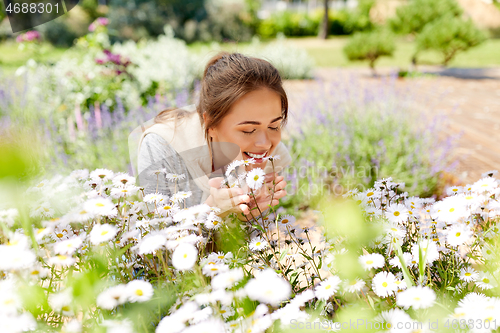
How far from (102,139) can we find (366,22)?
29.7 metres

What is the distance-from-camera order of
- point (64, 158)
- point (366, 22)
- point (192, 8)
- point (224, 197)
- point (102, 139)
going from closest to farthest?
point (224, 197) → point (64, 158) → point (102, 139) → point (192, 8) → point (366, 22)

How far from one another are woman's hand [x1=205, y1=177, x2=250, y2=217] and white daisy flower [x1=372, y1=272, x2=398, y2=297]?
17.0 inches

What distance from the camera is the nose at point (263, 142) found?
5.31 ft

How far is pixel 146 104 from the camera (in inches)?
208

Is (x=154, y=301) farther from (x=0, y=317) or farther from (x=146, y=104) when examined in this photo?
(x=146, y=104)

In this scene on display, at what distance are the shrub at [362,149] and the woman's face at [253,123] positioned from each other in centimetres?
140

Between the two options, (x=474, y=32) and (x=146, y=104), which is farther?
(x=474, y=32)

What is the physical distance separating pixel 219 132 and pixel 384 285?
3.74 ft

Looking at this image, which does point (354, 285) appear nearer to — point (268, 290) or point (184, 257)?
point (268, 290)

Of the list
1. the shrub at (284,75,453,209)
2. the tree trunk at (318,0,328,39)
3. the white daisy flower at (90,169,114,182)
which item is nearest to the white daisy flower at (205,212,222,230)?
the white daisy flower at (90,169,114,182)

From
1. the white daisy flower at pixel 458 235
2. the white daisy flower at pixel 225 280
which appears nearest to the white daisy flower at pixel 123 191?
the white daisy flower at pixel 225 280

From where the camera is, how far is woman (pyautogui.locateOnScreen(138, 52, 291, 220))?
1646 mm

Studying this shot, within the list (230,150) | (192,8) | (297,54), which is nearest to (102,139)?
(230,150)

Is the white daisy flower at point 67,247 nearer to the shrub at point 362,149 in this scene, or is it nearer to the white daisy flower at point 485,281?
the white daisy flower at point 485,281
